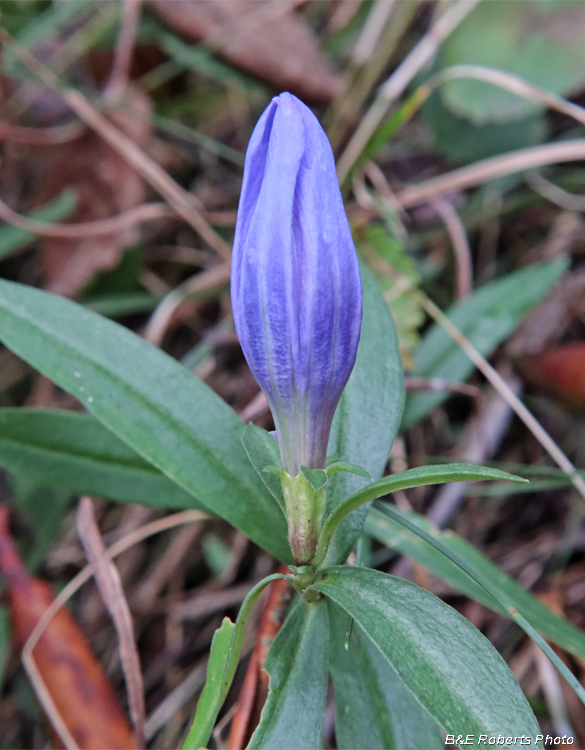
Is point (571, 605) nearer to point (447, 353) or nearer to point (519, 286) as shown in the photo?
point (447, 353)

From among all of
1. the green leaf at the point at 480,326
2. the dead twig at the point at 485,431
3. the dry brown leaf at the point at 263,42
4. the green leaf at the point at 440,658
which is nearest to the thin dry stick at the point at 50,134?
the dry brown leaf at the point at 263,42

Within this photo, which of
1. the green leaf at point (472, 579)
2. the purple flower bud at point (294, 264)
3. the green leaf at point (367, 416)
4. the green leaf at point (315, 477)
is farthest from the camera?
the green leaf at point (472, 579)

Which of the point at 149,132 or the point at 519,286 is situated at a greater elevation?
the point at 149,132

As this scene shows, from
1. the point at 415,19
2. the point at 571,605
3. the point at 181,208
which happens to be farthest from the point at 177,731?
the point at 415,19

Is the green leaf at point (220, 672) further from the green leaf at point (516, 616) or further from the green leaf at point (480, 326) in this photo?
the green leaf at point (480, 326)

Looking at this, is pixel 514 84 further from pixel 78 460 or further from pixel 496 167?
pixel 78 460

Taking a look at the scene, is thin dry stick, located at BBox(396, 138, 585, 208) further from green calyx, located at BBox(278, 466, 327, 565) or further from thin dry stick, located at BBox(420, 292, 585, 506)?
green calyx, located at BBox(278, 466, 327, 565)
